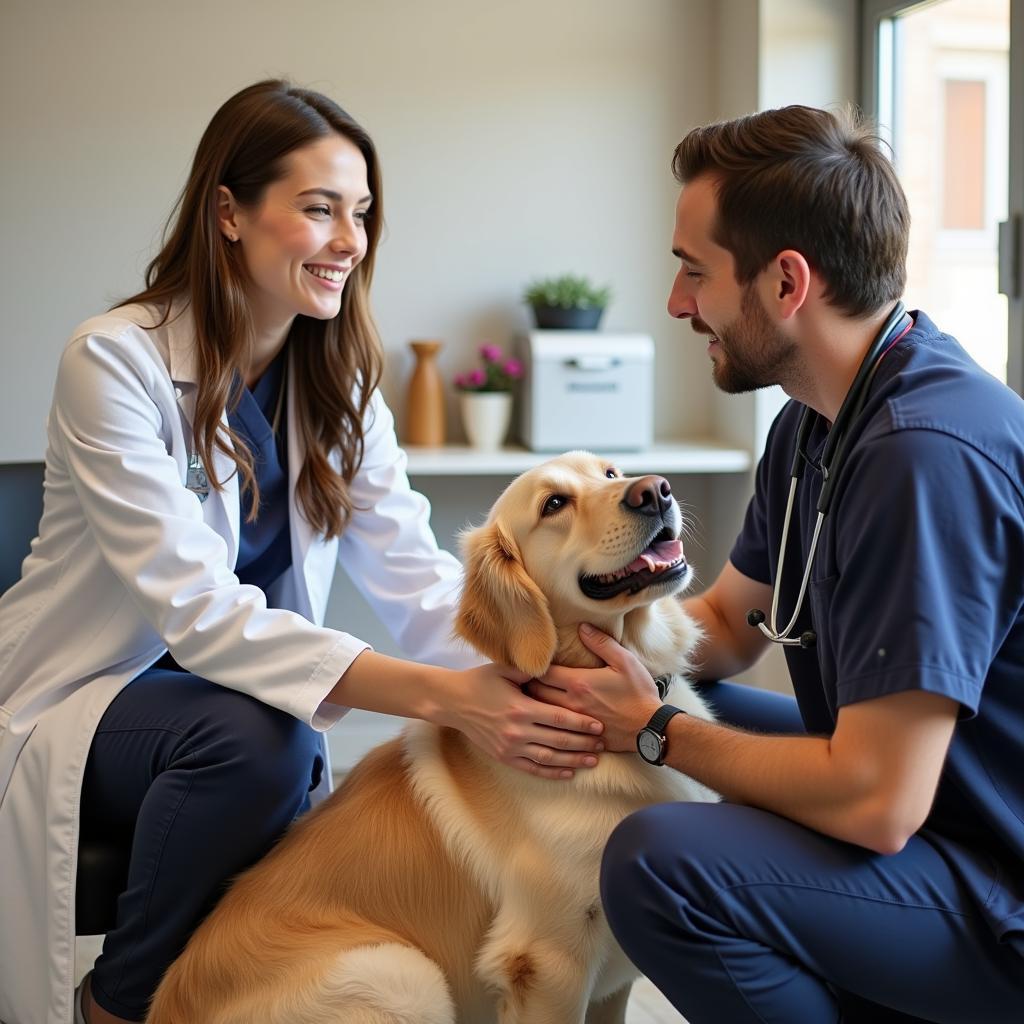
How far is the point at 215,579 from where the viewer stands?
5.42 ft

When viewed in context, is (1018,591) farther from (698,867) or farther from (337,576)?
(337,576)

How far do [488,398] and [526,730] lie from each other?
5.84 feet

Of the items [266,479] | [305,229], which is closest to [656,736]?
[266,479]

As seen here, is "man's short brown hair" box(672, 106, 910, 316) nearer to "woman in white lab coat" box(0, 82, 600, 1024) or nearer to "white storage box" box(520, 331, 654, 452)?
"woman in white lab coat" box(0, 82, 600, 1024)

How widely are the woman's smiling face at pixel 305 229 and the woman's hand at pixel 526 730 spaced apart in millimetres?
721

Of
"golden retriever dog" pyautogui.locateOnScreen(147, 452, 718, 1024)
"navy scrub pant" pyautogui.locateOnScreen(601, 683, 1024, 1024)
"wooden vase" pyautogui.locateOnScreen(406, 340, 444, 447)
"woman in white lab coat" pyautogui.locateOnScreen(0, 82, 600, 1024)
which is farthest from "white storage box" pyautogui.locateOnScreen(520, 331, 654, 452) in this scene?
"navy scrub pant" pyautogui.locateOnScreen(601, 683, 1024, 1024)

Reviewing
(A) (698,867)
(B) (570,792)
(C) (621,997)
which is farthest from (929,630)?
(C) (621,997)

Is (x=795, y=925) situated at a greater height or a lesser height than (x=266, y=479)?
lesser

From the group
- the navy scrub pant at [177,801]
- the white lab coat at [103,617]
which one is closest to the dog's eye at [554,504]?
the white lab coat at [103,617]

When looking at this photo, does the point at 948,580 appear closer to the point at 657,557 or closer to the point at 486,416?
the point at 657,557

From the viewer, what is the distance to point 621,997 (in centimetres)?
170

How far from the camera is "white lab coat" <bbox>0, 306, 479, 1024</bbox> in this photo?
1.63 meters

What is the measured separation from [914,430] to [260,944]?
0.96 metres

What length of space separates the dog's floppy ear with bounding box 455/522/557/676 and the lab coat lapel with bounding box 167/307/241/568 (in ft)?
1.63
